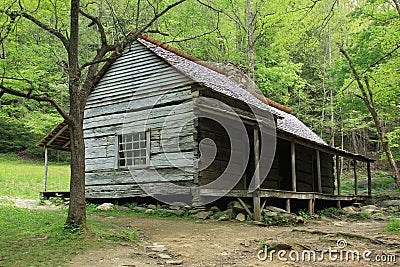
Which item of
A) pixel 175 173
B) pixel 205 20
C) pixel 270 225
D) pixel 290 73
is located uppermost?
pixel 205 20

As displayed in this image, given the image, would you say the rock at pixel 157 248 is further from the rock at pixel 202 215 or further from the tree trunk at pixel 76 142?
the rock at pixel 202 215

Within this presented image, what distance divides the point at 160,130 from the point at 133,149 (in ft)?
4.83

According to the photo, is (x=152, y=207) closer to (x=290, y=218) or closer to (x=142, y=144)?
(x=142, y=144)

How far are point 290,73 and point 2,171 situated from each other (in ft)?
66.2

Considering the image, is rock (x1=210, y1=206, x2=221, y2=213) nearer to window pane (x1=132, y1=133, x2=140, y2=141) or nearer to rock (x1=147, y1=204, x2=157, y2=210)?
rock (x1=147, y1=204, x2=157, y2=210)

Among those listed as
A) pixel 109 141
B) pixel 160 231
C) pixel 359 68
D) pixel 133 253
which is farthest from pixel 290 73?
pixel 133 253

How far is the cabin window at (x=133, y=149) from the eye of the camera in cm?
1346

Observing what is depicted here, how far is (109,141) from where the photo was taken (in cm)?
1441

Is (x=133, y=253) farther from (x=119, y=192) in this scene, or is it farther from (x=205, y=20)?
(x=205, y=20)

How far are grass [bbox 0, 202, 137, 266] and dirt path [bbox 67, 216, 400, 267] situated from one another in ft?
1.03

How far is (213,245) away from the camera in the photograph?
25.8 feet

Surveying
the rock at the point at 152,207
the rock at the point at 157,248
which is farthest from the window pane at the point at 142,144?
the rock at the point at 157,248

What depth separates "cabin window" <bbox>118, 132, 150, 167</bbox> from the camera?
44.2 ft

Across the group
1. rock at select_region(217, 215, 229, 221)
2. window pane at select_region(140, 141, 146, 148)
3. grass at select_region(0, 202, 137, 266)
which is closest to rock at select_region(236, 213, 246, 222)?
rock at select_region(217, 215, 229, 221)
